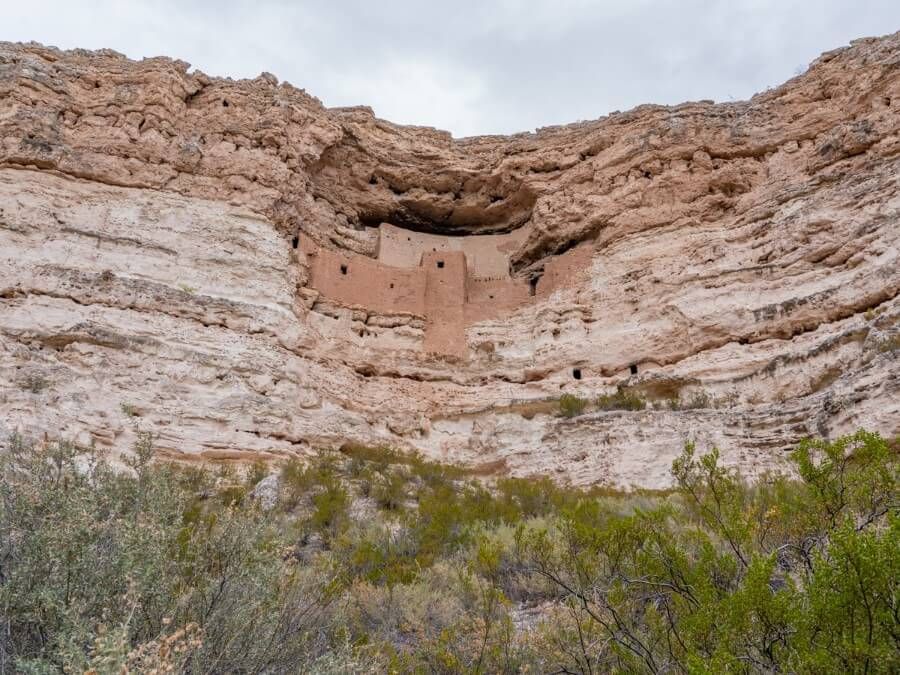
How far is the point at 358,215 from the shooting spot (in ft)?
60.1

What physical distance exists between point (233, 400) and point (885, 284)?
32.2 feet

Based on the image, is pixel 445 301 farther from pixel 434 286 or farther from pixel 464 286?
pixel 464 286

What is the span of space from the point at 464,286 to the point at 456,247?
2727 mm

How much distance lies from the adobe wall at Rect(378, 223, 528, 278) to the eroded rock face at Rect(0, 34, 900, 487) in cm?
19

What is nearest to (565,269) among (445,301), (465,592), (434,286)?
(445,301)

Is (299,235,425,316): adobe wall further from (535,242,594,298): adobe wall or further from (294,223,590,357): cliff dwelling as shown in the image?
(535,242,594,298): adobe wall

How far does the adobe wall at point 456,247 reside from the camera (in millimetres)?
17641

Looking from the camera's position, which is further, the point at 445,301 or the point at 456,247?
the point at 456,247

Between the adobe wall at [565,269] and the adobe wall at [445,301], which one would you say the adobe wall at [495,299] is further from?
the adobe wall at [565,269]

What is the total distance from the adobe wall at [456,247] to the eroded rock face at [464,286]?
0.64 feet

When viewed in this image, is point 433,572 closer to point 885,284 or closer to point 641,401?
point 641,401

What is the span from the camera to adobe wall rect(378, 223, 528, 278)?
17.6m

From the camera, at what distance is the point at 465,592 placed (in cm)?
551

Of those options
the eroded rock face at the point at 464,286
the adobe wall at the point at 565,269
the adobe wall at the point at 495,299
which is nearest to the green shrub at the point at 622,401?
the eroded rock face at the point at 464,286
